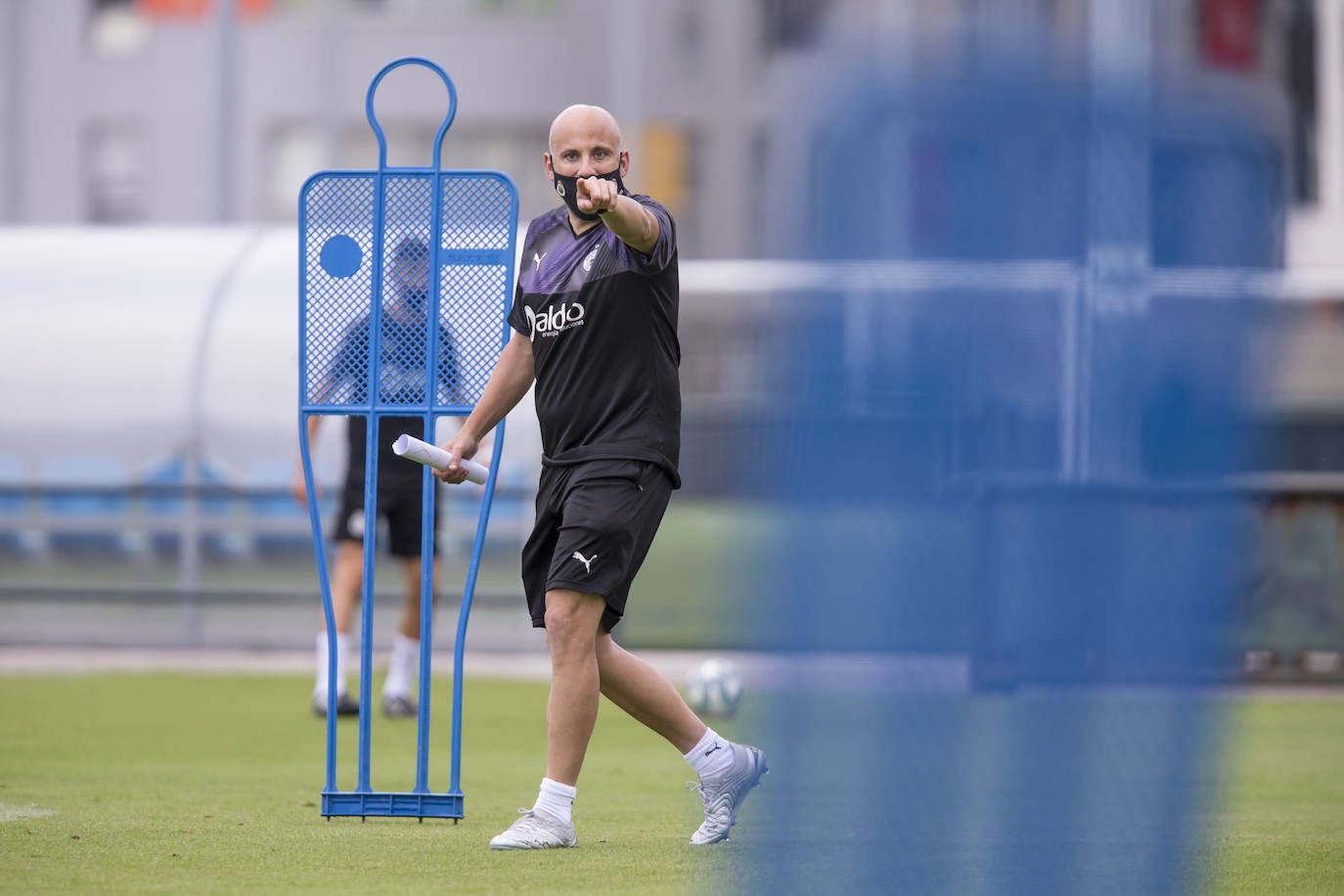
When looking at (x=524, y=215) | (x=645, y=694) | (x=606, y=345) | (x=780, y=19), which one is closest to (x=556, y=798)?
(x=645, y=694)

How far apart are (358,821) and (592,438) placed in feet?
4.64

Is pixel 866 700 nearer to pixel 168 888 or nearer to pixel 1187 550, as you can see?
pixel 1187 550

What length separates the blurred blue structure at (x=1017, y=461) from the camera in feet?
10.1

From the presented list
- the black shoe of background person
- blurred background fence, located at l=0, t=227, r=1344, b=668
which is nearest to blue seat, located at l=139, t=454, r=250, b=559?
blurred background fence, located at l=0, t=227, r=1344, b=668

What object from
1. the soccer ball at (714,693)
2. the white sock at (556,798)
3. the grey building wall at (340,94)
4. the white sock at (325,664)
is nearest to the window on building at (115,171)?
the grey building wall at (340,94)

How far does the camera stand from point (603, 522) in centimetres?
473

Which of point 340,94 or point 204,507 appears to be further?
point 340,94

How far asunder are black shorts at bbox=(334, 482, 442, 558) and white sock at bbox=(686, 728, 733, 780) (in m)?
3.38

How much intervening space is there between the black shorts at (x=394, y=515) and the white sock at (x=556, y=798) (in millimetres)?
3354

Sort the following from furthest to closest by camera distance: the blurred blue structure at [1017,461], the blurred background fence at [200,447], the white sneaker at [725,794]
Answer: the blurred background fence at [200,447] < the white sneaker at [725,794] < the blurred blue structure at [1017,461]

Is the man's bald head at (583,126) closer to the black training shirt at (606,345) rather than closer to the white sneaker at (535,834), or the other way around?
the black training shirt at (606,345)

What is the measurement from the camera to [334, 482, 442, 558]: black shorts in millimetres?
8227

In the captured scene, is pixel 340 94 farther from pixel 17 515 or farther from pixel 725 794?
pixel 725 794

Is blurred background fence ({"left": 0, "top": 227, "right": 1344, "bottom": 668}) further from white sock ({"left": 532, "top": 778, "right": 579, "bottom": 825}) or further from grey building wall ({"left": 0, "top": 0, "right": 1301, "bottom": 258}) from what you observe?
grey building wall ({"left": 0, "top": 0, "right": 1301, "bottom": 258})
